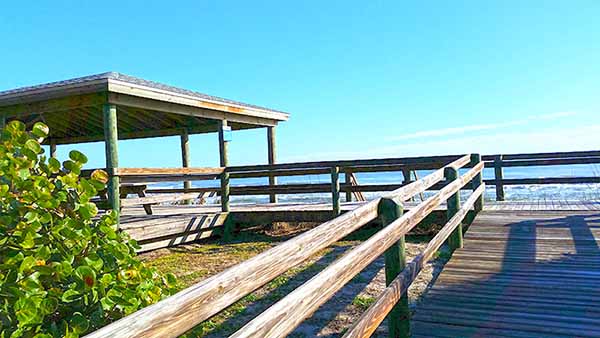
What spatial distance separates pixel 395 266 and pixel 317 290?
1.16 m

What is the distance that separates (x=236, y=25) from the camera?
1445cm

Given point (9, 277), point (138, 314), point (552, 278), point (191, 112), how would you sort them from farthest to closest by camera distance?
point (191, 112) → point (552, 278) → point (9, 277) → point (138, 314)

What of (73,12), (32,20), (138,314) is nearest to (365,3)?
(73,12)

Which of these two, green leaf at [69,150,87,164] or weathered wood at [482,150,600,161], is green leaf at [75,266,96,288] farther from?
weathered wood at [482,150,600,161]

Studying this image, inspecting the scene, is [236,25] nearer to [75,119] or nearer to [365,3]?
[365,3]

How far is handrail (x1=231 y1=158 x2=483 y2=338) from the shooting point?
1.37m

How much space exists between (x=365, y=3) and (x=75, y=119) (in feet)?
26.9

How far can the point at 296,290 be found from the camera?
1617mm

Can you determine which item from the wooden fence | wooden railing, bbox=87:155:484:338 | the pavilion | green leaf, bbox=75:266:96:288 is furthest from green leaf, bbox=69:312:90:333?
the wooden fence

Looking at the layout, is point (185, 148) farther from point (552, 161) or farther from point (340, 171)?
point (552, 161)

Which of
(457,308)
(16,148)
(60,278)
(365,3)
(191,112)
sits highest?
(365,3)

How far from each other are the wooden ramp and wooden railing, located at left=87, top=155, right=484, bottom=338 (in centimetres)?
44

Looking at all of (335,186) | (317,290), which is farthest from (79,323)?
(335,186)

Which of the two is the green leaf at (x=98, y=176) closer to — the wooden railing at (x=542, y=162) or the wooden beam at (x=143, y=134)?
the wooden railing at (x=542, y=162)
